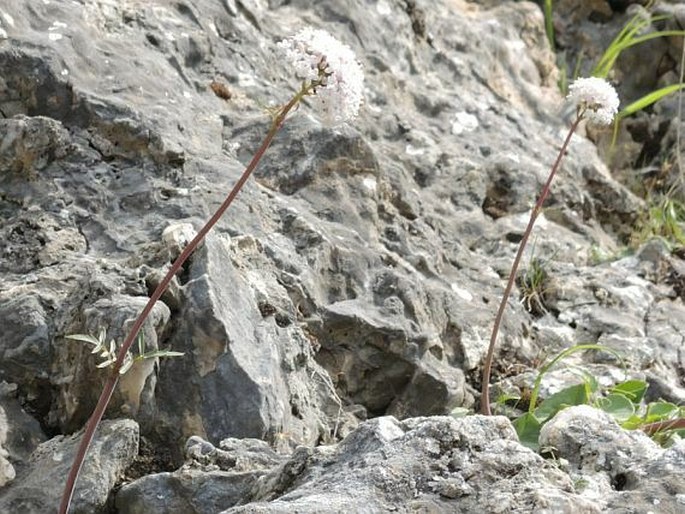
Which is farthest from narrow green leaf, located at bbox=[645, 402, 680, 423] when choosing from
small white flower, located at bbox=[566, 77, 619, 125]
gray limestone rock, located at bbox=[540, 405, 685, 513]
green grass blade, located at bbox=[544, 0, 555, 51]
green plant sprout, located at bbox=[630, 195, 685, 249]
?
green grass blade, located at bbox=[544, 0, 555, 51]

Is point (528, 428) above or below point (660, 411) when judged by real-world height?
below

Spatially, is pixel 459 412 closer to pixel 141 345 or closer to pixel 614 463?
pixel 614 463

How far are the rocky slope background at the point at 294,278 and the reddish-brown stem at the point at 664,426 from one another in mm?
524

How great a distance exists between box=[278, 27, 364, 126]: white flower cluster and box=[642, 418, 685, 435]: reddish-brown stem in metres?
1.34

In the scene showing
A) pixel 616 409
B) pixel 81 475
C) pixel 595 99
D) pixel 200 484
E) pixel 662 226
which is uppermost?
pixel 595 99

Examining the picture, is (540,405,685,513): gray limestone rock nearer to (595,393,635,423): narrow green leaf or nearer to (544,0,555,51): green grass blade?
(595,393,635,423): narrow green leaf

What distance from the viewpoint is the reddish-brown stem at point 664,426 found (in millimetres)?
2990

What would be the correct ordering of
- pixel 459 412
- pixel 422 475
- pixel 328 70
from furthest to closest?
pixel 459 412
pixel 328 70
pixel 422 475

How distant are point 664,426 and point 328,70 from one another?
1498 mm

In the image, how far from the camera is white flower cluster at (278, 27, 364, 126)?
85.5 inches

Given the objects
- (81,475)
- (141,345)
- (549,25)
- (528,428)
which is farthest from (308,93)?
(549,25)

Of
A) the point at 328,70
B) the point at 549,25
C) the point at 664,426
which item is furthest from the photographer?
the point at 549,25

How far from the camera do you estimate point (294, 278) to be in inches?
127

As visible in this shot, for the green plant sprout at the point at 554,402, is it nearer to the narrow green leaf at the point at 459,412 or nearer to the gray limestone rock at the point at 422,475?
the narrow green leaf at the point at 459,412
